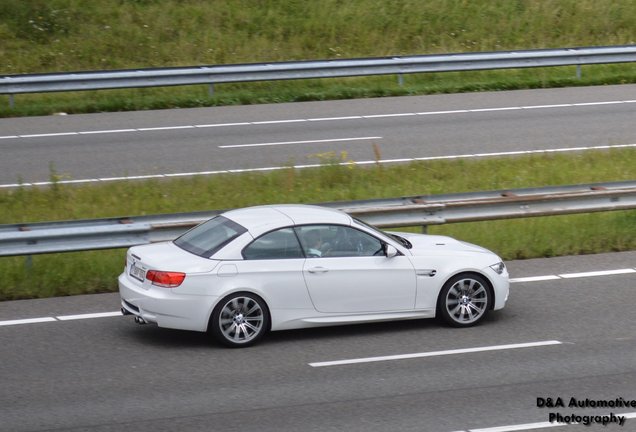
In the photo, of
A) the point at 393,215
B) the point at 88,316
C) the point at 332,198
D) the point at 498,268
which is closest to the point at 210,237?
the point at 88,316

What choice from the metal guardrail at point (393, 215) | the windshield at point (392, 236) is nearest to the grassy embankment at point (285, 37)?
the metal guardrail at point (393, 215)

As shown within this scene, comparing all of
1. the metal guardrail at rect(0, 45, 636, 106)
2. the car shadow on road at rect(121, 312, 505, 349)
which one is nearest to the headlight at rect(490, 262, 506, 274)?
the car shadow on road at rect(121, 312, 505, 349)

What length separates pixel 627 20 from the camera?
28.0 m

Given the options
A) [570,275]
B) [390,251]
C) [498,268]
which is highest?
[390,251]

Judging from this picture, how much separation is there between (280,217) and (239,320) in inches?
45.3

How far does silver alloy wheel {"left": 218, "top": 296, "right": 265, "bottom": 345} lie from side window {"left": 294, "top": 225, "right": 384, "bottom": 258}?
77 centimetres

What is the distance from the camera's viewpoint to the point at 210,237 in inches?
340

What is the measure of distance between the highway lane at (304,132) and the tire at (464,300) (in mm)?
7423

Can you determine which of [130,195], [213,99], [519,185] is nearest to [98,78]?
[213,99]

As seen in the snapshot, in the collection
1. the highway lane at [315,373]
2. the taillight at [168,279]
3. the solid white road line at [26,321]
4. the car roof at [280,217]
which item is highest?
the car roof at [280,217]

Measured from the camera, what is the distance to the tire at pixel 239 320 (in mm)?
8125

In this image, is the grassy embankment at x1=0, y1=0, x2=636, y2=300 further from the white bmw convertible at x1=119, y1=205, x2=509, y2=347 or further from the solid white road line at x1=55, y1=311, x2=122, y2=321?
the white bmw convertible at x1=119, y1=205, x2=509, y2=347

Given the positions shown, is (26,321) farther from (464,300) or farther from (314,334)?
(464,300)

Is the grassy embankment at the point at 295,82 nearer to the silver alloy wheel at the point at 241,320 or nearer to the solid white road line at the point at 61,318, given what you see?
the solid white road line at the point at 61,318
